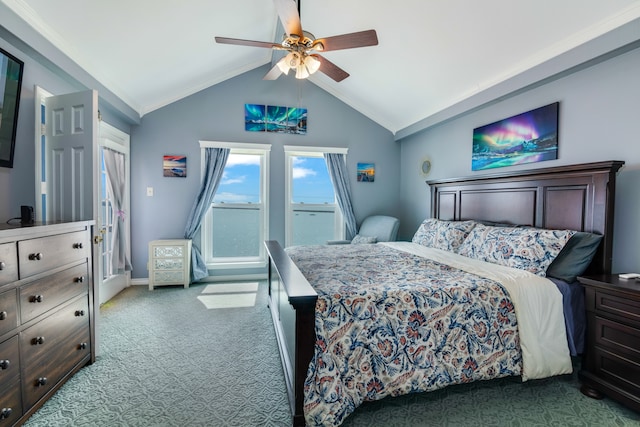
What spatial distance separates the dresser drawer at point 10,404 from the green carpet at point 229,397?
7.0 inches

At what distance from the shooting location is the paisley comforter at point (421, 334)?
1.59m

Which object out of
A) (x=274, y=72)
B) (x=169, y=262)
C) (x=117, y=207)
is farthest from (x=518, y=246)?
(x=117, y=207)

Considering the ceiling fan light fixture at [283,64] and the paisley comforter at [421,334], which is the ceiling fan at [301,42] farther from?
the paisley comforter at [421,334]

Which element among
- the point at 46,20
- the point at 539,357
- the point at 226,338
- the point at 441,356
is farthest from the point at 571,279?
the point at 46,20

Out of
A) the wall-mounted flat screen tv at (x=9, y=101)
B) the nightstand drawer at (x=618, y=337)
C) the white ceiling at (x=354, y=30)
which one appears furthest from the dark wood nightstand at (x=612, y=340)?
the wall-mounted flat screen tv at (x=9, y=101)

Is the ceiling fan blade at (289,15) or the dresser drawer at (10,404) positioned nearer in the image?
the dresser drawer at (10,404)

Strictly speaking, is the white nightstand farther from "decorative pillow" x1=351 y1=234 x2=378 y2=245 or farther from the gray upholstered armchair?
"decorative pillow" x1=351 y1=234 x2=378 y2=245

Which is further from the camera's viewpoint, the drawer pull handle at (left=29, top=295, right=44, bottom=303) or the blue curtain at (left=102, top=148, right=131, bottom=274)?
the blue curtain at (left=102, top=148, right=131, bottom=274)

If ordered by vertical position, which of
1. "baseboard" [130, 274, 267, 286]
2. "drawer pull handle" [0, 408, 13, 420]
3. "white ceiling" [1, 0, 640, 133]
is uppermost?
"white ceiling" [1, 0, 640, 133]

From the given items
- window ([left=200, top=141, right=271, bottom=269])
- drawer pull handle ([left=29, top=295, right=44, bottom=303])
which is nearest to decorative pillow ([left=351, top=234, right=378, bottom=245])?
window ([left=200, top=141, right=271, bottom=269])

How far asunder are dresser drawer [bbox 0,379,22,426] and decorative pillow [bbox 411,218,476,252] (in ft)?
11.1

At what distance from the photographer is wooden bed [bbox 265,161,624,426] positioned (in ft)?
5.15

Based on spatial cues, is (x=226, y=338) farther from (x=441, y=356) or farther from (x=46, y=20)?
(x=46, y=20)

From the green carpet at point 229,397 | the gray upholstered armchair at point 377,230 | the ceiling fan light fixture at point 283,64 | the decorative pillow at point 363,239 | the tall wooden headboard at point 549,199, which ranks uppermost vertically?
the ceiling fan light fixture at point 283,64
